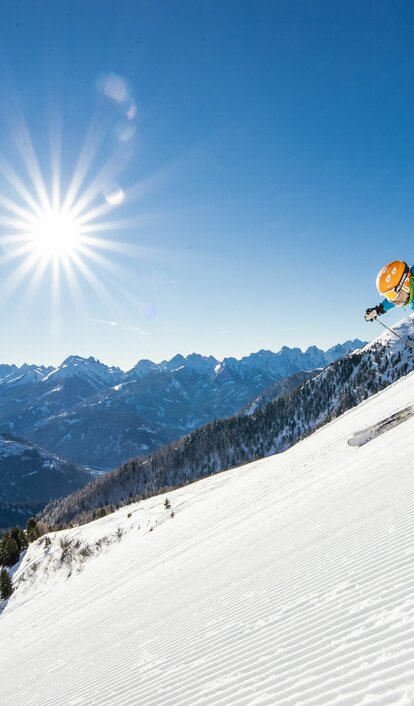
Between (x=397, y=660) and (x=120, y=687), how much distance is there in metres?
→ 4.82

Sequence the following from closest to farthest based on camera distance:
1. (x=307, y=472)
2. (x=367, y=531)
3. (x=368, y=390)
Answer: (x=367, y=531), (x=307, y=472), (x=368, y=390)

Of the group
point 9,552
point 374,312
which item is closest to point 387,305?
point 374,312

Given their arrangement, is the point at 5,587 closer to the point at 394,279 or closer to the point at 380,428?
the point at 380,428

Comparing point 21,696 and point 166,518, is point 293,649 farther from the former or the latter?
point 166,518

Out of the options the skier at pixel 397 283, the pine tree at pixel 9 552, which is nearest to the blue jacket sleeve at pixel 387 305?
the skier at pixel 397 283

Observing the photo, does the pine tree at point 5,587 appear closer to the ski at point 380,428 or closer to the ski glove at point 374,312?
the ski at point 380,428

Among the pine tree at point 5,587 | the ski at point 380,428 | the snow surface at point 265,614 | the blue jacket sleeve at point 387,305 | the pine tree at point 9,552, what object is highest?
the pine tree at point 9,552

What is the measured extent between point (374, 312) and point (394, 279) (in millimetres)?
1940

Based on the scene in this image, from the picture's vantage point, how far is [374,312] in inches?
735

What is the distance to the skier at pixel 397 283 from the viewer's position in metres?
17.0

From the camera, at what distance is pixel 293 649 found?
15.6 ft

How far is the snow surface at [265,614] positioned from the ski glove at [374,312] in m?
5.28

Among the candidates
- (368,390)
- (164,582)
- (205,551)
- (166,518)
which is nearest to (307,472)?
(205,551)

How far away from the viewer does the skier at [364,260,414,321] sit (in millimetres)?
17016
